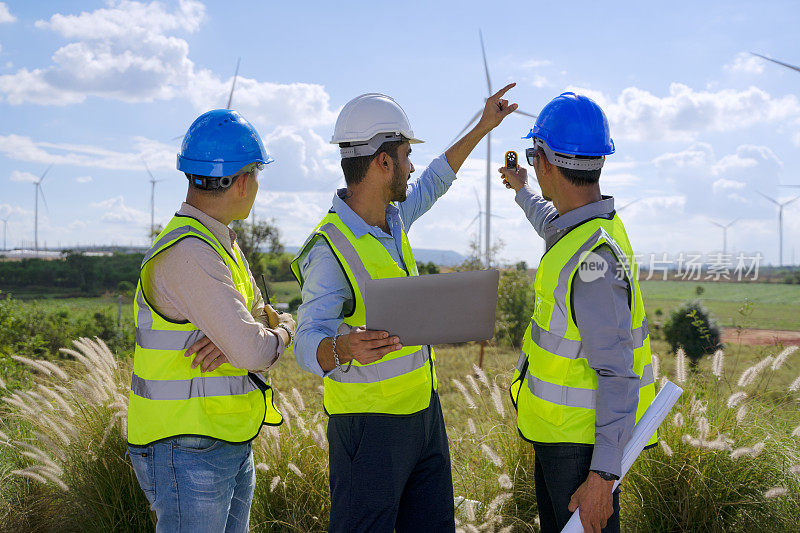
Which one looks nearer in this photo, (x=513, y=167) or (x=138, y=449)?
(x=138, y=449)

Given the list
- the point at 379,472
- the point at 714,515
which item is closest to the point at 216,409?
the point at 379,472

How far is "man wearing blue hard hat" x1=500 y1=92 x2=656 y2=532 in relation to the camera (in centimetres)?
275

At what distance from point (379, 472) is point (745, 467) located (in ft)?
10.5

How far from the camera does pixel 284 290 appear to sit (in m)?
40.4

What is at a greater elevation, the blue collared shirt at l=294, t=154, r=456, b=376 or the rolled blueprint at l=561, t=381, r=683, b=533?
the blue collared shirt at l=294, t=154, r=456, b=376

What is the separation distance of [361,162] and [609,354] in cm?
166

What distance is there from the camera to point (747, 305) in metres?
8.34

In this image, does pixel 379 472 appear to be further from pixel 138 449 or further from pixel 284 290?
pixel 284 290

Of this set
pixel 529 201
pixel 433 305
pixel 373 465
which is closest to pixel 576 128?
pixel 529 201

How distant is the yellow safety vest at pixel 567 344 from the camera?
2.88m

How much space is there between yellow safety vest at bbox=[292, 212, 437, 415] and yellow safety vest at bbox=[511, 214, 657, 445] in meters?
0.64

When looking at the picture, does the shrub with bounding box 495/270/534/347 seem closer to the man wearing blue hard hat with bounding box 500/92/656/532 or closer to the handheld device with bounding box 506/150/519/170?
the handheld device with bounding box 506/150/519/170

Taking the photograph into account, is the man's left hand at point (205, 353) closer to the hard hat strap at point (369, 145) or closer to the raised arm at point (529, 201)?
the hard hat strap at point (369, 145)

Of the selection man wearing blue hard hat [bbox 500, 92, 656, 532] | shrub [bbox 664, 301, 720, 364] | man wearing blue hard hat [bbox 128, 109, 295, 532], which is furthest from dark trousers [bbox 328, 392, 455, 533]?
shrub [bbox 664, 301, 720, 364]
